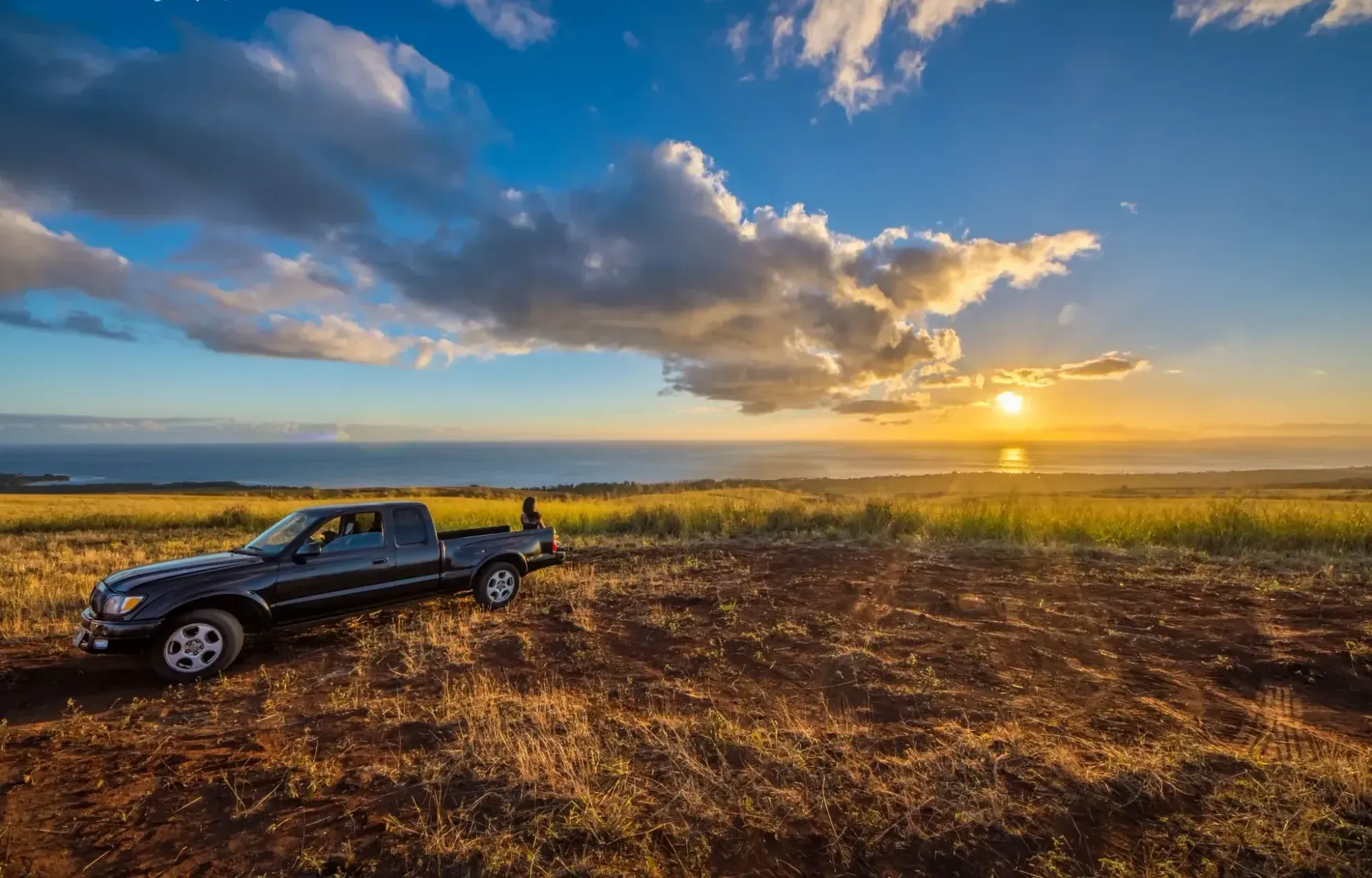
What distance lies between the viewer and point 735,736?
179 inches

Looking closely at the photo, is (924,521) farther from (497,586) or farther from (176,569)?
(176,569)

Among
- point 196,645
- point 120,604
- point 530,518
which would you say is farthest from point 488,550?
point 120,604

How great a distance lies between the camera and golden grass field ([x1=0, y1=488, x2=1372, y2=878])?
Result: 3.28m

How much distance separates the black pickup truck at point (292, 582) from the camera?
579 cm

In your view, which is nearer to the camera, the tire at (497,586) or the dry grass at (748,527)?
the tire at (497,586)

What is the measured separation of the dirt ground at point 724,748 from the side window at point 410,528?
3.76ft

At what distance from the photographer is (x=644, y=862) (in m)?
3.16

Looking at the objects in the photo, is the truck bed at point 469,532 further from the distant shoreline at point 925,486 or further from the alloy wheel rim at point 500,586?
the distant shoreline at point 925,486

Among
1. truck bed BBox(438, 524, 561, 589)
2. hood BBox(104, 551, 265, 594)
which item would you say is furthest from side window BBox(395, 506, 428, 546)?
hood BBox(104, 551, 265, 594)

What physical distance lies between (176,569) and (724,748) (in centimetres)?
587

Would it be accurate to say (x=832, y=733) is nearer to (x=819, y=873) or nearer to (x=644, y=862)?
(x=819, y=873)

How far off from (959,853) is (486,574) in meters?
7.02

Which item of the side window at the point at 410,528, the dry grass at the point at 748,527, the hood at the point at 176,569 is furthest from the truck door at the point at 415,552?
the dry grass at the point at 748,527

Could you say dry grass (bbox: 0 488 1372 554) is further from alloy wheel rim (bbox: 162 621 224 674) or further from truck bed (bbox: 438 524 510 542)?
alloy wheel rim (bbox: 162 621 224 674)
